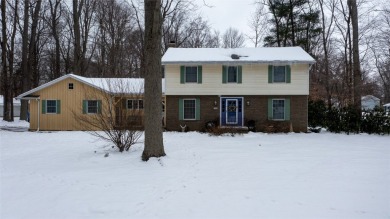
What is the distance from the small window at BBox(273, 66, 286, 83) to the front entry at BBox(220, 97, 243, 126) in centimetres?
268

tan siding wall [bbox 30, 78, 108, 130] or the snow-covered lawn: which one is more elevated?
tan siding wall [bbox 30, 78, 108, 130]

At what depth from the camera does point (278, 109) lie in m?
18.3

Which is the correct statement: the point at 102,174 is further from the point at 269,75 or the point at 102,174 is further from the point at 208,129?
the point at 269,75

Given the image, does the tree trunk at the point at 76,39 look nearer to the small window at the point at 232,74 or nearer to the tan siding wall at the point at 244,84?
the tan siding wall at the point at 244,84

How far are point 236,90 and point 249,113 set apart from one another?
177 centimetres

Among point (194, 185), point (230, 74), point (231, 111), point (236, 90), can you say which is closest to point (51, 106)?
point (231, 111)

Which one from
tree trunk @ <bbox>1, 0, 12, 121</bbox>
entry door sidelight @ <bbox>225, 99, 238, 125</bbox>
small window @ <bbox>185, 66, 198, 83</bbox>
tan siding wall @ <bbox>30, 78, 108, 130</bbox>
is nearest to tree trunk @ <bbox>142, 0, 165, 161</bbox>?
small window @ <bbox>185, 66, 198, 83</bbox>

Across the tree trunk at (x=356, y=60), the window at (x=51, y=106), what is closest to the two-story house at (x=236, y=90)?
the tree trunk at (x=356, y=60)

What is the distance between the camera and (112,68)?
29.1 m

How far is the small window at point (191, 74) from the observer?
61.3 feet

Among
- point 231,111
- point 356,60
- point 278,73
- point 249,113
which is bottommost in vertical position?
point 249,113

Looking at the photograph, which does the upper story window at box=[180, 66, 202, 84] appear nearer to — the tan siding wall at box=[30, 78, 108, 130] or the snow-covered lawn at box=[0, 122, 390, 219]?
the tan siding wall at box=[30, 78, 108, 130]

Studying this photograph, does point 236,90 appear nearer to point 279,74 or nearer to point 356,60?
point 279,74

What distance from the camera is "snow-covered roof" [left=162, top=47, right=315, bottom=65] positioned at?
17.9 m
